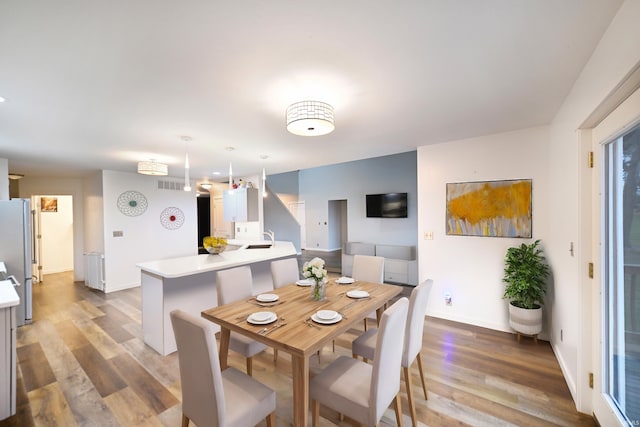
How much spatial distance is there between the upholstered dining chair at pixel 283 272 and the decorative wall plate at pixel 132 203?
4158 millimetres

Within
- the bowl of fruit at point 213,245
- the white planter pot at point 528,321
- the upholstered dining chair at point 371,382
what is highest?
the bowl of fruit at point 213,245

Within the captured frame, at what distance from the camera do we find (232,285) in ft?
7.85

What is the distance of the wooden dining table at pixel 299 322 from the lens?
1.42 m

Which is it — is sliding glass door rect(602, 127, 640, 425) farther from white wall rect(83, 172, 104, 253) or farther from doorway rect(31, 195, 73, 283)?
doorway rect(31, 195, 73, 283)

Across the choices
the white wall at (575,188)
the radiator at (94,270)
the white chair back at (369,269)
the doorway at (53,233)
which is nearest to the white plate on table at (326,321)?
the white chair back at (369,269)

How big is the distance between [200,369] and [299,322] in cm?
65

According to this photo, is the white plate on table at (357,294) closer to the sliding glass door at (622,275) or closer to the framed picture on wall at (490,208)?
the sliding glass door at (622,275)

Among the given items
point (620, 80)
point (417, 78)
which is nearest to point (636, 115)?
point (620, 80)

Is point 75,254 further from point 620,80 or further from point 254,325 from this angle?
point 620,80

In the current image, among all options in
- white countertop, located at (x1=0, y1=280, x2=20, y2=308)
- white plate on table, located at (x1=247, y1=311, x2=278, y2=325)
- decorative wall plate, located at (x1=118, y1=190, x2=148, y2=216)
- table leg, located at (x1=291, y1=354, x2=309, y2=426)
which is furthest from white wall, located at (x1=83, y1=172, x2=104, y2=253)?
table leg, located at (x1=291, y1=354, x2=309, y2=426)

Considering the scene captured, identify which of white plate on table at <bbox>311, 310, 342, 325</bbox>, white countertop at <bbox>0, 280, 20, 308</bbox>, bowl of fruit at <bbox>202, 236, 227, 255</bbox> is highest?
bowl of fruit at <bbox>202, 236, 227, 255</bbox>

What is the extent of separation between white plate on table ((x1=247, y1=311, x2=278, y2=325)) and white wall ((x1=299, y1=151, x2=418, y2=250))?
5661mm

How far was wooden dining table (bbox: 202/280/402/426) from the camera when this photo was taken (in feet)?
4.65

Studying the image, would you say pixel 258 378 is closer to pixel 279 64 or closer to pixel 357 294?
pixel 357 294
